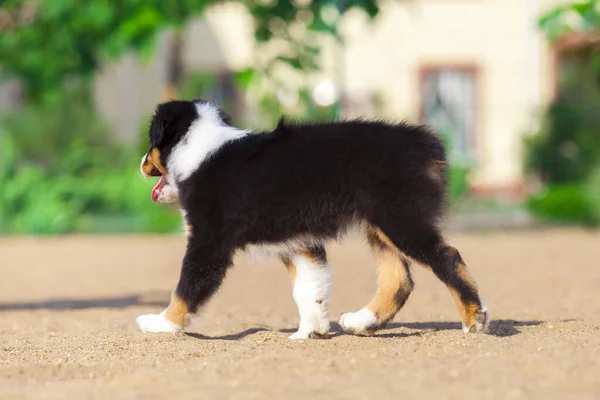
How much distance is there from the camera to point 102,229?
16.9m

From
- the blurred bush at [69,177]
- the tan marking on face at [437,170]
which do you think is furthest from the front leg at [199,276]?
the blurred bush at [69,177]

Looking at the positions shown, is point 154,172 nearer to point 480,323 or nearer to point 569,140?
point 480,323

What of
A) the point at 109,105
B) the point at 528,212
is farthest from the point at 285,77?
the point at 528,212

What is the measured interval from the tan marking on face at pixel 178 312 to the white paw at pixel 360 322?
0.85m

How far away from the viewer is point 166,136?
613 centimetres

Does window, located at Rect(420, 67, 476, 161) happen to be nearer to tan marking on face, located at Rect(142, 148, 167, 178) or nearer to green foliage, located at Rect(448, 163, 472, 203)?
green foliage, located at Rect(448, 163, 472, 203)

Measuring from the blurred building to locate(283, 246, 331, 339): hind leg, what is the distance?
17.2 meters

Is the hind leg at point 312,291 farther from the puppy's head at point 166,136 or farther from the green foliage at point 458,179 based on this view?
the green foliage at point 458,179

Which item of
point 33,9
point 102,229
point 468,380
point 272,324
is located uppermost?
point 33,9

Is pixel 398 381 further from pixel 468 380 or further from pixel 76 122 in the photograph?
pixel 76 122

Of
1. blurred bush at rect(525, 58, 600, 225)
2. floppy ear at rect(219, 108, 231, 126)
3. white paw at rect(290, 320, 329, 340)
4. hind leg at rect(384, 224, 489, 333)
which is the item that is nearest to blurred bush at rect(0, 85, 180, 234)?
blurred bush at rect(525, 58, 600, 225)

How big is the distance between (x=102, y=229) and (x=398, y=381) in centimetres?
1291

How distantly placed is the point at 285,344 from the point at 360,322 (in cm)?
51

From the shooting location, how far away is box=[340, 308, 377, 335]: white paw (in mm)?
5969
